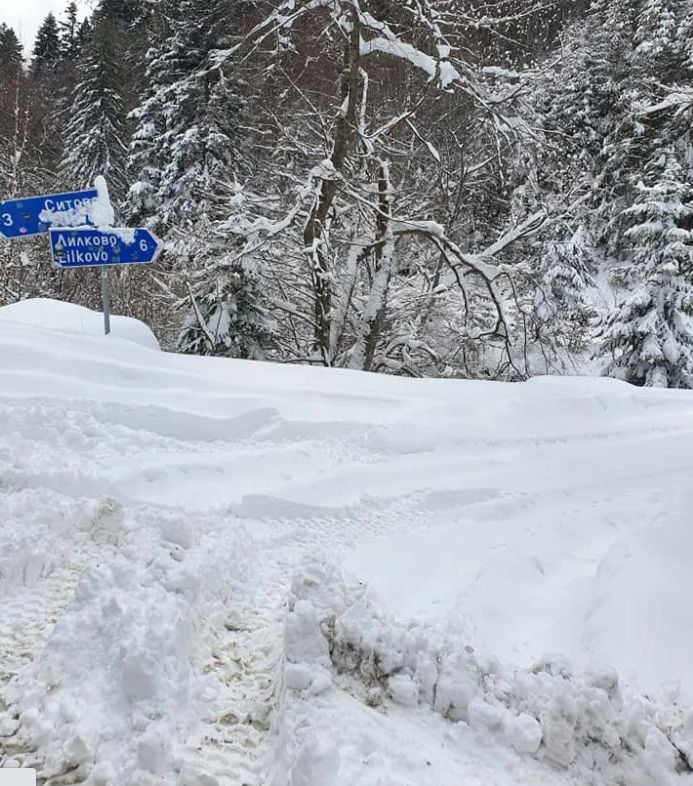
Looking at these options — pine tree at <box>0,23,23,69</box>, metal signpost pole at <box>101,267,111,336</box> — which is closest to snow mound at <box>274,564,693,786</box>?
metal signpost pole at <box>101,267,111,336</box>

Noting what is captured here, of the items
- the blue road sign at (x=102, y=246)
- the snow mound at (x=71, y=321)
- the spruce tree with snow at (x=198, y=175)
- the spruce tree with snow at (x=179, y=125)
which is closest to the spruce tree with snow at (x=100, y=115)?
the spruce tree with snow at (x=198, y=175)

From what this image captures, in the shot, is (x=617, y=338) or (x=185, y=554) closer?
(x=185, y=554)

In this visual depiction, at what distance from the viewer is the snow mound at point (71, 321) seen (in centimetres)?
564

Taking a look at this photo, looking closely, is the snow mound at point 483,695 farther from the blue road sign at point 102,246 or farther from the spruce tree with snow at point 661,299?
the spruce tree with snow at point 661,299

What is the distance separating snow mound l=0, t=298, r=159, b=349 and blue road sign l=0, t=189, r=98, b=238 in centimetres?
88

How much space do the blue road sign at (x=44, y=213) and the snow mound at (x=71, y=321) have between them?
880mm

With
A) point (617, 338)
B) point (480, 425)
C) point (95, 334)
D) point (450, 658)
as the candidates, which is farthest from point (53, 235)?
point (617, 338)

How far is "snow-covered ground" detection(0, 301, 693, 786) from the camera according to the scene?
1704 millimetres

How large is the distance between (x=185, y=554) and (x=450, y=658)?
3.83 feet

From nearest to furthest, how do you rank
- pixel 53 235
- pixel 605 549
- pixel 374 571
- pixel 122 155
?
pixel 374 571, pixel 605 549, pixel 53 235, pixel 122 155

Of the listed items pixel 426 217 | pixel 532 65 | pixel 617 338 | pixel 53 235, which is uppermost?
pixel 532 65

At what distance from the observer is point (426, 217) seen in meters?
9.38

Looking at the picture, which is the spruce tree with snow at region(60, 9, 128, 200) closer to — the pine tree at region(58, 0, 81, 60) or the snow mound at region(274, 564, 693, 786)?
the pine tree at region(58, 0, 81, 60)

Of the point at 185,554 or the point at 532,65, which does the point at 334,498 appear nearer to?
the point at 185,554
